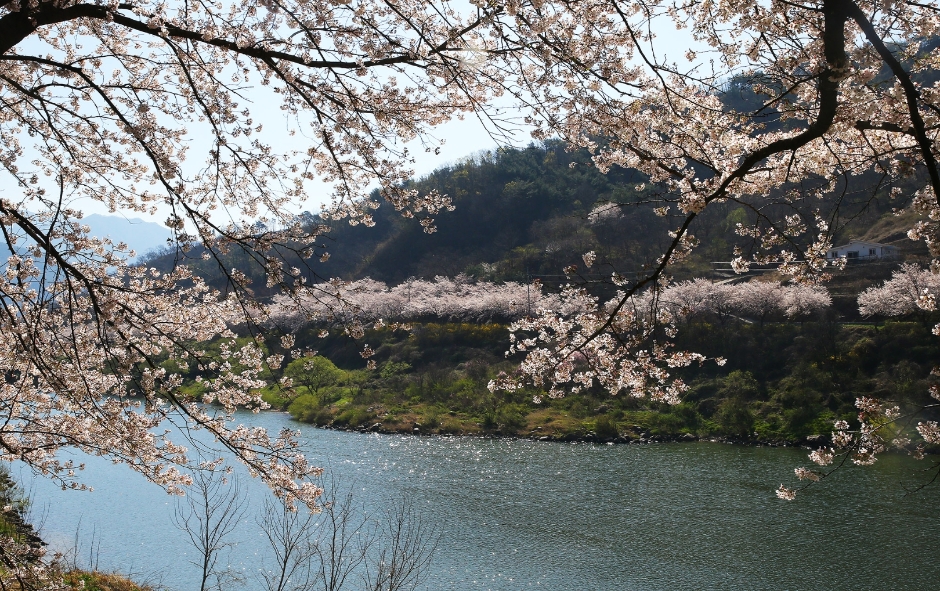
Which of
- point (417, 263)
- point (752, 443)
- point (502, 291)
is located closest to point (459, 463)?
point (752, 443)

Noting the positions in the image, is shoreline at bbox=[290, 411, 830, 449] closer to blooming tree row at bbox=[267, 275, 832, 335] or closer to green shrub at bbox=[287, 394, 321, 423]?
green shrub at bbox=[287, 394, 321, 423]

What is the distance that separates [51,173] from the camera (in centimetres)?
487

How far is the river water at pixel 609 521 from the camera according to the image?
9.24 meters

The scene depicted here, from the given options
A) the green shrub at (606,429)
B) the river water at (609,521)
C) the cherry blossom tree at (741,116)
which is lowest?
the river water at (609,521)

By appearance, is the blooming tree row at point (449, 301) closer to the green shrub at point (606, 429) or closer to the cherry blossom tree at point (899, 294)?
the green shrub at point (606, 429)

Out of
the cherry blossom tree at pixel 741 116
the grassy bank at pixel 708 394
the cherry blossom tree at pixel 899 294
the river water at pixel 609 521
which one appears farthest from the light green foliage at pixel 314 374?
the cherry blossom tree at pixel 741 116

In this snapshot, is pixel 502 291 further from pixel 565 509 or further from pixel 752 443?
pixel 565 509

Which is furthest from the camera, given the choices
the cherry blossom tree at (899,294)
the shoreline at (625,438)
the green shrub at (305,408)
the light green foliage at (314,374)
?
the light green foliage at (314,374)

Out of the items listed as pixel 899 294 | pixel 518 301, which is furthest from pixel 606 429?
pixel 518 301

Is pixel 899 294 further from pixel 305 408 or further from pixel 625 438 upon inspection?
pixel 305 408

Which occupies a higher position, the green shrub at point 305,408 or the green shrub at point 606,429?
the green shrub at point 606,429

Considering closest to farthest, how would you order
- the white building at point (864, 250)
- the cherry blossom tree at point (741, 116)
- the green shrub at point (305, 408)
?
the cherry blossom tree at point (741, 116)
the green shrub at point (305, 408)
the white building at point (864, 250)

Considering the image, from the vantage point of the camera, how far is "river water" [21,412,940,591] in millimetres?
9242

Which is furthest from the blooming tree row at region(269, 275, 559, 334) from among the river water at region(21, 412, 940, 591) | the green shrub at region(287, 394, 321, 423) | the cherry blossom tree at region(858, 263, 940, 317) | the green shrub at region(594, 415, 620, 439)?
the river water at region(21, 412, 940, 591)
